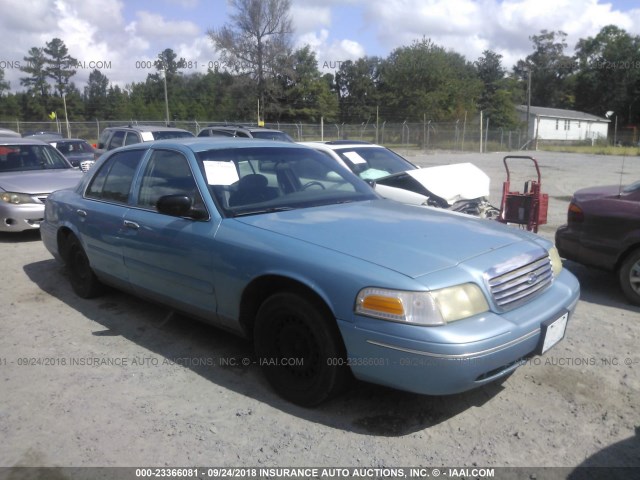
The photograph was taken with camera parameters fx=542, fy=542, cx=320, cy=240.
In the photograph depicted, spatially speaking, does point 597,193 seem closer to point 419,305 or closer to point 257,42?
point 419,305

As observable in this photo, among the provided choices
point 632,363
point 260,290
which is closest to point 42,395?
point 260,290

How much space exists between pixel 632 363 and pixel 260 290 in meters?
2.77

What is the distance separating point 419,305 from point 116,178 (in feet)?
10.7

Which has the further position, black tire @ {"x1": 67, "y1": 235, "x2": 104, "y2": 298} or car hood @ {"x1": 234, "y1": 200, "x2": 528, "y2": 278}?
black tire @ {"x1": 67, "y1": 235, "x2": 104, "y2": 298}

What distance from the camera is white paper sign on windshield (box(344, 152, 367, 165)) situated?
8055 millimetres

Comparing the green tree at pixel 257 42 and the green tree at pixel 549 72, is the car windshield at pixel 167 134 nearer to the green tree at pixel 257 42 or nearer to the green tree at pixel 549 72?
the green tree at pixel 257 42

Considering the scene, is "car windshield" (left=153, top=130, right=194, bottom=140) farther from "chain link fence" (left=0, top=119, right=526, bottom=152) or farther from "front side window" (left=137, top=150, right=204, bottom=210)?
"chain link fence" (left=0, top=119, right=526, bottom=152)

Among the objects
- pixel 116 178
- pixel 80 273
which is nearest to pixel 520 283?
pixel 116 178

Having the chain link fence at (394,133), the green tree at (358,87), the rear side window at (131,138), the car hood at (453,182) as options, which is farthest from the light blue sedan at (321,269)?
the green tree at (358,87)

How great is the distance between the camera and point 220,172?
13.1ft

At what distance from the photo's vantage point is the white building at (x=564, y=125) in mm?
61469

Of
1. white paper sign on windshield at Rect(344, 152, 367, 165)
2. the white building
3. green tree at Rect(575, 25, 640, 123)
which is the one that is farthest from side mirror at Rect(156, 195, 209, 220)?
green tree at Rect(575, 25, 640, 123)

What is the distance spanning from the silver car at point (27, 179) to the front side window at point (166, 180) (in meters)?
4.44

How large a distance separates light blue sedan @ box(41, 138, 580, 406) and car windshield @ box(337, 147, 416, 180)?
3.39 metres
